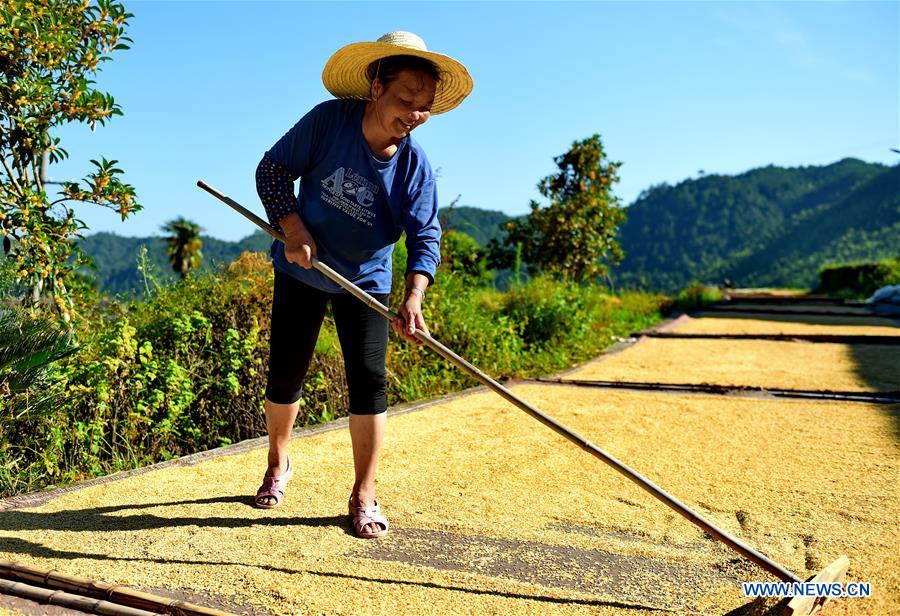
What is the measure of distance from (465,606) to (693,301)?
1317 cm

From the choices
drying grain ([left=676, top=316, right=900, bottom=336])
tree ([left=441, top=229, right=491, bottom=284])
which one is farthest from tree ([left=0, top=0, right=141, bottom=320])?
drying grain ([left=676, top=316, right=900, bottom=336])

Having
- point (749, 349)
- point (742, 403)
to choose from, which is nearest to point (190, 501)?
point (742, 403)

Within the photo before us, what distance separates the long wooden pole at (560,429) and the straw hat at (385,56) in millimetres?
590

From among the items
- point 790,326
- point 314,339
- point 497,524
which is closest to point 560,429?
point 497,524

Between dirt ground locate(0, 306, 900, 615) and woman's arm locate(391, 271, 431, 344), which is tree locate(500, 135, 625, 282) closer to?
dirt ground locate(0, 306, 900, 615)

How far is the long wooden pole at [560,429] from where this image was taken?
222 centimetres

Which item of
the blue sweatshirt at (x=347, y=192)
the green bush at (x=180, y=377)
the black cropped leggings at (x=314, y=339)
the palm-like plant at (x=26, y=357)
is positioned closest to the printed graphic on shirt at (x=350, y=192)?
the blue sweatshirt at (x=347, y=192)

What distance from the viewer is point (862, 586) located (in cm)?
228

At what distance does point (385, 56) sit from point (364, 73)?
0.13 metres

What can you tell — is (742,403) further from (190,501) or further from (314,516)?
(190,501)

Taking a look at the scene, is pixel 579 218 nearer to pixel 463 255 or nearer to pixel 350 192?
pixel 463 255

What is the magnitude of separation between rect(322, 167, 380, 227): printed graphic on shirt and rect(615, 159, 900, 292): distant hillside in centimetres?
3918

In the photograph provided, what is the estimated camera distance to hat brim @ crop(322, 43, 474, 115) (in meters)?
2.59

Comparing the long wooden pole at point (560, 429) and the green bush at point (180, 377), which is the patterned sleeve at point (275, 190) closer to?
the long wooden pole at point (560, 429)
